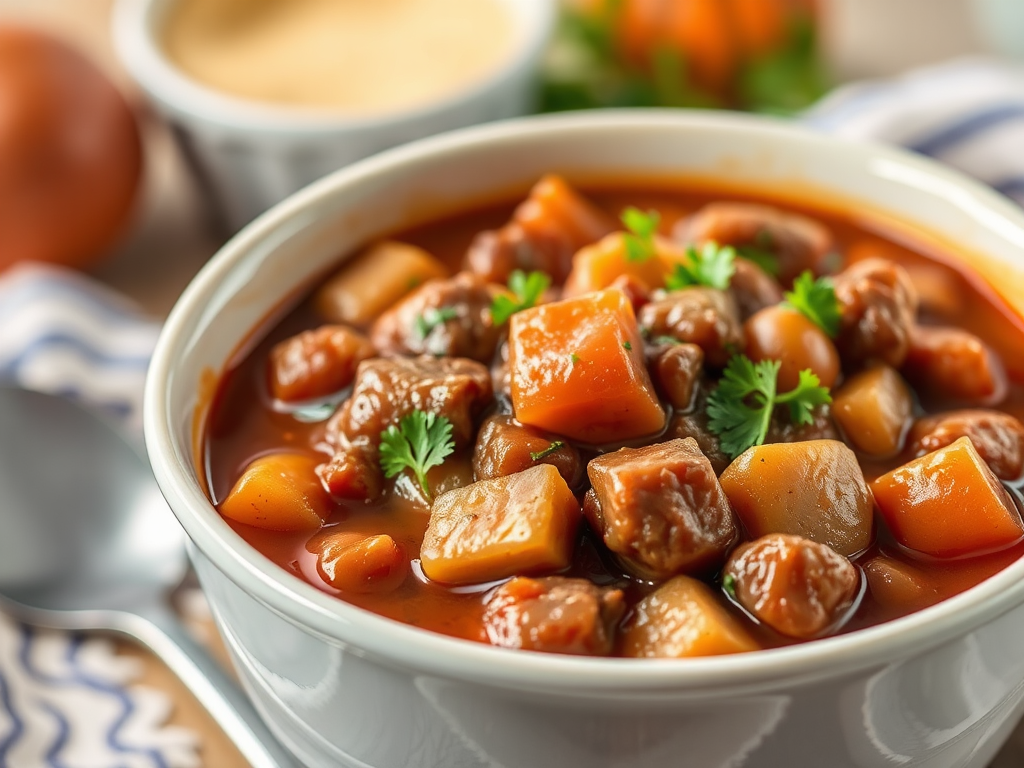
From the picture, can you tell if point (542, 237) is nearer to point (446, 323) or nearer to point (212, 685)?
point (446, 323)

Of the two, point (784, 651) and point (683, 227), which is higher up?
point (784, 651)

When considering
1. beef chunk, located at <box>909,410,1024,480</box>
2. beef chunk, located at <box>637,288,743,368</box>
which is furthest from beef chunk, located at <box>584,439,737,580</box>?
beef chunk, located at <box>909,410,1024,480</box>

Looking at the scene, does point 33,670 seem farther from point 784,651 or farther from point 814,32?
point 814,32

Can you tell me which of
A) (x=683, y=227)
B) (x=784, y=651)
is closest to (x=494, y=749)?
(x=784, y=651)

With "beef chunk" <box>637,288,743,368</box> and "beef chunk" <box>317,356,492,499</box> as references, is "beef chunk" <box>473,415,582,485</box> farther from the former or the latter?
"beef chunk" <box>637,288,743,368</box>

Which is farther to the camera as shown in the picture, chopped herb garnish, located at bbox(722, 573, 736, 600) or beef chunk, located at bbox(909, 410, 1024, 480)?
beef chunk, located at bbox(909, 410, 1024, 480)
